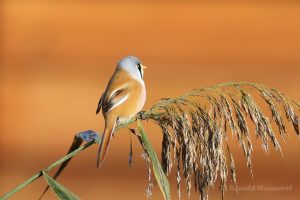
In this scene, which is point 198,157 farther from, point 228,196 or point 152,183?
point 228,196

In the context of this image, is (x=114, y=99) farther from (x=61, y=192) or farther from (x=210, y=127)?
(x=61, y=192)

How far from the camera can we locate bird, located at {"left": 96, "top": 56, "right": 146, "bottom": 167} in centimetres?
198

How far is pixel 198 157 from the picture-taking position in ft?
5.23

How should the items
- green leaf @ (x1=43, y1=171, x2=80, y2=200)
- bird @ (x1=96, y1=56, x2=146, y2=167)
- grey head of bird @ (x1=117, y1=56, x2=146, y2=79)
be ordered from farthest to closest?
grey head of bird @ (x1=117, y1=56, x2=146, y2=79), bird @ (x1=96, y1=56, x2=146, y2=167), green leaf @ (x1=43, y1=171, x2=80, y2=200)

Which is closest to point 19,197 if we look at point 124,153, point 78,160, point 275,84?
point 78,160

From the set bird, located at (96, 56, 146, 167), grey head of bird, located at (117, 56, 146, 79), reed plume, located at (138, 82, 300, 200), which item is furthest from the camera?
grey head of bird, located at (117, 56, 146, 79)

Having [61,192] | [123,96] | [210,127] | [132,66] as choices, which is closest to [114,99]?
[123,96]

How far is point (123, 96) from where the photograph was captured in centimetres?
212

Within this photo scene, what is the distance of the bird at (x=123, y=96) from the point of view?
1.98 metres

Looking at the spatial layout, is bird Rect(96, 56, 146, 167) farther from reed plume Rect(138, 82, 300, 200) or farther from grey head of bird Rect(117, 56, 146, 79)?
reed plume Rect(138, 82, 300, 200)

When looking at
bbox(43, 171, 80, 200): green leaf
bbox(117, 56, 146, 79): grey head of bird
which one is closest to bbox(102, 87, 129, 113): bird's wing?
bbox(117, 56, 146, 79): grey head of bird

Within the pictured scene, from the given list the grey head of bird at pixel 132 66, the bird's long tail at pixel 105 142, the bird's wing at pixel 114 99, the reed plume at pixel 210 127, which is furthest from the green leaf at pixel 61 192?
the grey head of bird at pixel 132 66

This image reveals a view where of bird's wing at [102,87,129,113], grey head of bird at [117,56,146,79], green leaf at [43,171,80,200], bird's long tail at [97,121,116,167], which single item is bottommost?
green leaf at [43,171,80,200]

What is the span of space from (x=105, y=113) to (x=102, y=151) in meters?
0.34
